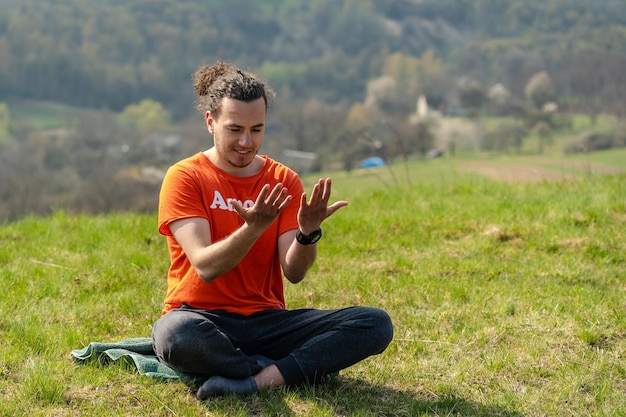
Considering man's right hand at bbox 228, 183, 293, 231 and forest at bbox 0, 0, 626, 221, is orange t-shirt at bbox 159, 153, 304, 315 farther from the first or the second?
forest at bbox 0, 0, 626, 221

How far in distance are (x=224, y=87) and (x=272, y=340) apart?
4.73ft

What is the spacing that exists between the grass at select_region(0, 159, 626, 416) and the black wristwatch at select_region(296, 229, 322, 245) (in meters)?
0.81

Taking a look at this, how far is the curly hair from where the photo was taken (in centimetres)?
452

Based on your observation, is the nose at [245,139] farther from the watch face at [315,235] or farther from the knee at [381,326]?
the knee at [381,326]

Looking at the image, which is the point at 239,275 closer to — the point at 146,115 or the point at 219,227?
the point at 219,227

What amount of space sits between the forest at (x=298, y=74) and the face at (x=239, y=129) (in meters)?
15.0

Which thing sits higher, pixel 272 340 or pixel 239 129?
pixel 239 129

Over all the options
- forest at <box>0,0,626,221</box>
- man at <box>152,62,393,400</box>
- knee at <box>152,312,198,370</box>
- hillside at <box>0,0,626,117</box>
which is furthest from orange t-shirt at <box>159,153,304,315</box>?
hillside at <box>0,0,626,117</box>

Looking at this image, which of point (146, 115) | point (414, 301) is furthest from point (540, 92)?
point (414, 301)

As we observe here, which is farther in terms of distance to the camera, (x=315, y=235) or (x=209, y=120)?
(x=209, y=120)

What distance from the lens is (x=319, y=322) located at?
459 centimetres

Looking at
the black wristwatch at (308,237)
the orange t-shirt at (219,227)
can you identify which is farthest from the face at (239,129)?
the black wristwatch at (308,237)

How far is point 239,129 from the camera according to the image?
4.50m

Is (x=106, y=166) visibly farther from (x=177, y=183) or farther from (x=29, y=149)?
(x=177, y=183)
